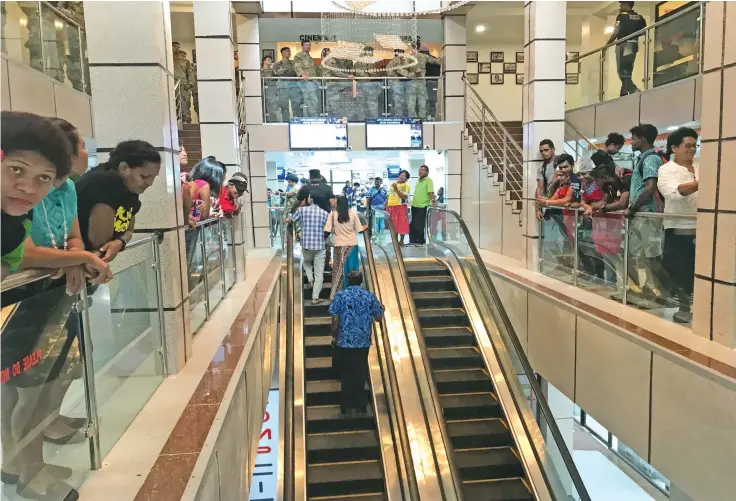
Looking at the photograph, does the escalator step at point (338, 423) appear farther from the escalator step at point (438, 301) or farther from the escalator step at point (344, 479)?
the escalator step at point (438, 301)

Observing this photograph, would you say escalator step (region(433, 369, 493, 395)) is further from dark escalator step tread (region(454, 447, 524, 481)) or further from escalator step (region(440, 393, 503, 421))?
dark escalator step tread (region(454, 447, 524, 481))

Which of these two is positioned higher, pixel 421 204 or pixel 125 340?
pixel 421 204

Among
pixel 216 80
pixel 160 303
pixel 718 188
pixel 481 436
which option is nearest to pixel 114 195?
pixel 160 303

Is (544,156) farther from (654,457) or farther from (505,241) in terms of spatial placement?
(654,457)

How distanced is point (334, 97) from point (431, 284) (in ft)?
19.7

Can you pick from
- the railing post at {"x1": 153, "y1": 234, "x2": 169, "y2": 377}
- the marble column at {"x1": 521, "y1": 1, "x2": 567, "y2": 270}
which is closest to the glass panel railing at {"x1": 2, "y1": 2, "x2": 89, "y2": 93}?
the railing post at {"x1": 153, "y1": 234, "x2": 169, "y2": 377}

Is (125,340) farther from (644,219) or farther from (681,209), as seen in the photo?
(681,209)

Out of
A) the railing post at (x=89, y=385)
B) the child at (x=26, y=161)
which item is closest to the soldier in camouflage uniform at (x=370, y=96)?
the railing post at (x=89, y=385)

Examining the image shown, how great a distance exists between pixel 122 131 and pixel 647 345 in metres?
4.43

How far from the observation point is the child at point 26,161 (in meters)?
1.61

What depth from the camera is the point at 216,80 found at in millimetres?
8898

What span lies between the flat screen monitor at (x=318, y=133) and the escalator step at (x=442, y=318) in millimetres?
5772

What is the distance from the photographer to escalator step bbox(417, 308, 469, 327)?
25.6 feet

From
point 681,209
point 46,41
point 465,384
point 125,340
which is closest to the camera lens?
point 125,340
